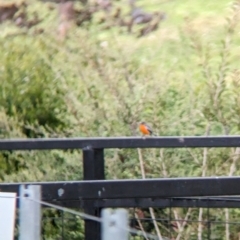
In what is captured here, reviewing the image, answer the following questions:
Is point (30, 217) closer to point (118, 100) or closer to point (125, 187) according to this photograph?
point (125, 187)

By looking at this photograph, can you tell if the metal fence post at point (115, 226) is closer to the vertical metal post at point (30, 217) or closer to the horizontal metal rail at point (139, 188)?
the vertical metal post at point (30, 217)

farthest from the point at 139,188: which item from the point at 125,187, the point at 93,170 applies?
the point at 93,170

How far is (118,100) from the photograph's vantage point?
5.86 m

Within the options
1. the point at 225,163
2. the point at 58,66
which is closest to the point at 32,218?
the point at 225,163

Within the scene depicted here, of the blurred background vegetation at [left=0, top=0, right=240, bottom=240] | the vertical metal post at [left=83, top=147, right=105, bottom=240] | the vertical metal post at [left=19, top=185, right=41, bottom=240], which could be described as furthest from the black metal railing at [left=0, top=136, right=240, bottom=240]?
the blurred background vegetation at [left=0, top=0, right=240, bottom=240]

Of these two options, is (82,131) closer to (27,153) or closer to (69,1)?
(27,153)

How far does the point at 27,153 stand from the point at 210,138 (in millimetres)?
2206

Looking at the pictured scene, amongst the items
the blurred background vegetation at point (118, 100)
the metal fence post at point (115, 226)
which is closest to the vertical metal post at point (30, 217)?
the metal fence post at point (115, 226)

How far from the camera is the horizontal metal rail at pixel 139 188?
2500mm

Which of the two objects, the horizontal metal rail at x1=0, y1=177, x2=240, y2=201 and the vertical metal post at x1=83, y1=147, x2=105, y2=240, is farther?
the vertical metal post at x1=83, y1=147, x2=105, y2=240

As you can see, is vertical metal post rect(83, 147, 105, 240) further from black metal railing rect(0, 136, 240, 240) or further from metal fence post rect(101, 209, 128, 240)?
metal fence post rect(101, 209, 128, 240)

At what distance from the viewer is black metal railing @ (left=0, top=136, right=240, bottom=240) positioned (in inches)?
98.7

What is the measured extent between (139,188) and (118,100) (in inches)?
133

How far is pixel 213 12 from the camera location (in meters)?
10.6
